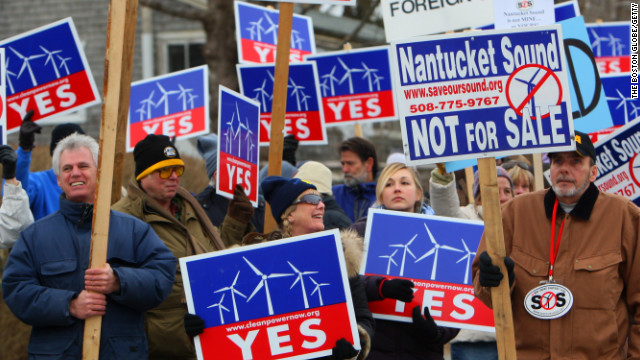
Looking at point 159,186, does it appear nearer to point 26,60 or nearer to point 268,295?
point 268,295

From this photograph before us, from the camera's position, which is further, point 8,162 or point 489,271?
point 8,162

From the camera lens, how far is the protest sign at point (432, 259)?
576 cm

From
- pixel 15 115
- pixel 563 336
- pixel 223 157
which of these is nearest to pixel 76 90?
pixel 15 115

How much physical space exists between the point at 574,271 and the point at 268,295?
1.54 m

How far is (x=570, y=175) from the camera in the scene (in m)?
5.00

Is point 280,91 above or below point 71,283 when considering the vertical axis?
above

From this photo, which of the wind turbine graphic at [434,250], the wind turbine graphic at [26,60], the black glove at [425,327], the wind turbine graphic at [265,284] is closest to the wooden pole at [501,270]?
the black glove at [425,327]

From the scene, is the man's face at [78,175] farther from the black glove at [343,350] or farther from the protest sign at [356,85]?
the protest sign at [356,85]

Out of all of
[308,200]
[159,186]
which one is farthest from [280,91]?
[308,200]

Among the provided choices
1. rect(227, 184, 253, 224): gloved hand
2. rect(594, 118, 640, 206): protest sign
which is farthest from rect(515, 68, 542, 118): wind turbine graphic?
rect(227, 184, 253, 224): gloved hand

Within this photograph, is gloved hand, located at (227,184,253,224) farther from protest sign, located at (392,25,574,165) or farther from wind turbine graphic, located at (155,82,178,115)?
wind turbine graphic, located at (155,82,178,115)

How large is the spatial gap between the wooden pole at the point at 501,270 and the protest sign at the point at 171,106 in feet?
14.2

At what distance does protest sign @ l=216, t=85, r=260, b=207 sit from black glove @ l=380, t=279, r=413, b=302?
4.93ft

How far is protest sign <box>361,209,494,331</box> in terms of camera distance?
576cm
